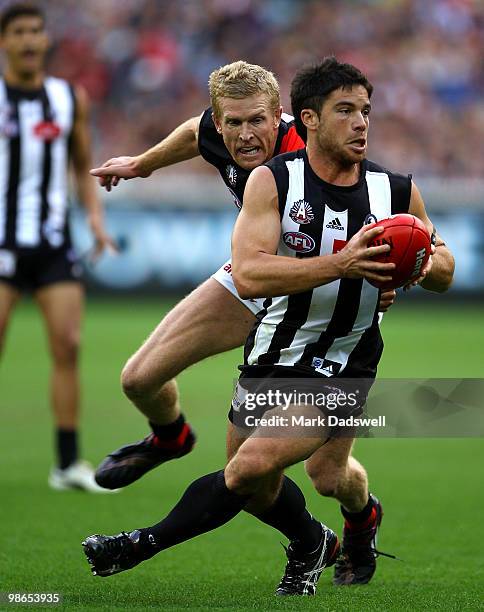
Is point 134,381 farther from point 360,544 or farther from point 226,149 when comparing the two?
point 360,544

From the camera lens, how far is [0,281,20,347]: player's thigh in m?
7.34

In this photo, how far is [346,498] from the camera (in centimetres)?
498

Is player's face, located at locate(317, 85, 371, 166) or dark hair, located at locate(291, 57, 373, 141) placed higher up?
dark hair, located at locate(291, 57, 373, 141)

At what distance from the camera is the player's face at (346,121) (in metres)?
4.33

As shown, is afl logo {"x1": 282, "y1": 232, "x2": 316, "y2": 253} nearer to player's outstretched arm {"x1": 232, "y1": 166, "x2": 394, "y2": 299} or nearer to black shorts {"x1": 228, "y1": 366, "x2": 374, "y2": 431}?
player's outstretched arm {"x1": 232, "y1": 166, "x2": 394, "y2": 299}

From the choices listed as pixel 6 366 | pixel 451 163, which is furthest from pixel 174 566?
pixel 451 163

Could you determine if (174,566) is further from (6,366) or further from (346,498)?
(6,366)

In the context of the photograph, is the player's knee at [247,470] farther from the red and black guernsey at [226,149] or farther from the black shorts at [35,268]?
the black shorts at [35,268]

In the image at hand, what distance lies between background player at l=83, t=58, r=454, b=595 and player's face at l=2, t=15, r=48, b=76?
11.5 feet

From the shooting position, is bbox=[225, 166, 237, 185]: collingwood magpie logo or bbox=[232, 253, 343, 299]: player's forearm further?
bbox=[225, 166, 237, 185]: collingwood magpie logo

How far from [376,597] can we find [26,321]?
1246 centimetres

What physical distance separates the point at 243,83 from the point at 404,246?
102 cm

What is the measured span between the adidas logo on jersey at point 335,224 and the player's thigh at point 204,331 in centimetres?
104

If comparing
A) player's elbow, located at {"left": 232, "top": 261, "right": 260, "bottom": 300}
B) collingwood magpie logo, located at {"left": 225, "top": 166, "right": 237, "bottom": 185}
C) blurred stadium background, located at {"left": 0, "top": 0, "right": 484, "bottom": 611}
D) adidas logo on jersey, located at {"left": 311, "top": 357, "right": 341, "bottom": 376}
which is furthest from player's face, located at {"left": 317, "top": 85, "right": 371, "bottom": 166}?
blurred stadium background, located at {"left": 0, "top": 0, "right": 484, "bottom": 611}
